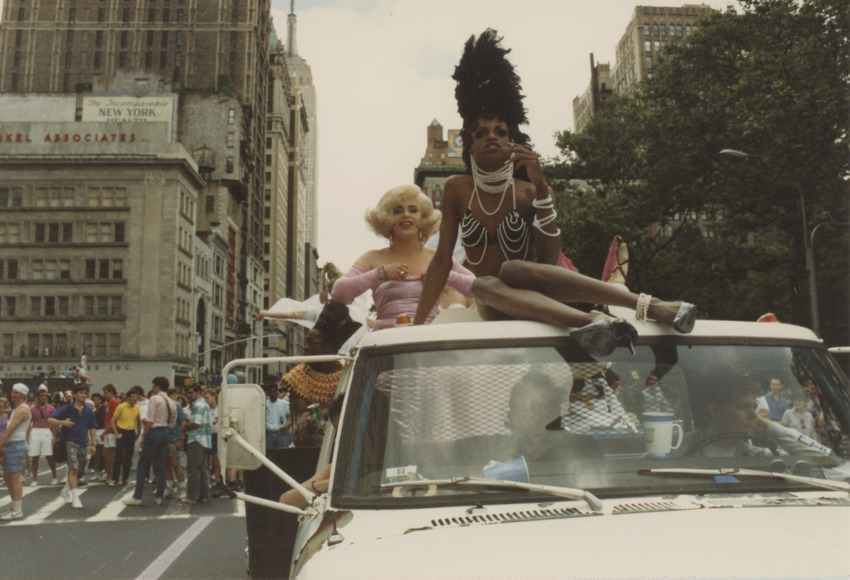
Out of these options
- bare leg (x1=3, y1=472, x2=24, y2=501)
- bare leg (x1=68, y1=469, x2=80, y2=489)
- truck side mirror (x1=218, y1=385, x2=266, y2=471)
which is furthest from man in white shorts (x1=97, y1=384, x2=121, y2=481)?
truck side mirror (x1=218, y1=385, x2=266, y2=471)

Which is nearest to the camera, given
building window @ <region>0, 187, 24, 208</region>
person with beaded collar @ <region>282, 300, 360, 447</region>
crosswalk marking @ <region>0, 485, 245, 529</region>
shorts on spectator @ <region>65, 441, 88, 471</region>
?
person with beaded collar @ <region>282, 300, 360, 447</region>

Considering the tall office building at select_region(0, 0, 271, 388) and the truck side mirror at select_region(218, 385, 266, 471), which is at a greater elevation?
the tall office building at select_region(0, 0, 271, 388)

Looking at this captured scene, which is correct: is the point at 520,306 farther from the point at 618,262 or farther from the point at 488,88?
the point at 488,88

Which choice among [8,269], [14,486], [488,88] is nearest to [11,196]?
[8,269]

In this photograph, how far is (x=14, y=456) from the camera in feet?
40.0

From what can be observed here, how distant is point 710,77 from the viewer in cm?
3297

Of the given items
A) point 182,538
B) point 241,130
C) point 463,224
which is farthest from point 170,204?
point 463,224

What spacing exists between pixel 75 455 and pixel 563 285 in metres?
12.5

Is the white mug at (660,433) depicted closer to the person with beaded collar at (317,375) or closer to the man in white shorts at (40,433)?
the person with beaded collar at (317,375)

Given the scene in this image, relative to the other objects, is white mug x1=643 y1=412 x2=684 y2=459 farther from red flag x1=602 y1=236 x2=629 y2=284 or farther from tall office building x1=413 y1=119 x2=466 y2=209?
tall office building x1=413 y1=119 x2=466 y2=209

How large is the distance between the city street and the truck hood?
19.8 feet

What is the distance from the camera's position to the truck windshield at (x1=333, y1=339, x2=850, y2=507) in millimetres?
2594

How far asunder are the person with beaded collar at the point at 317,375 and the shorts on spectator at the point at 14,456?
28.1 ft

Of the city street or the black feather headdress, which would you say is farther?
the city street
